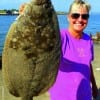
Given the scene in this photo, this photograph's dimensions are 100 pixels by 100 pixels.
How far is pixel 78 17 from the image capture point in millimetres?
4930

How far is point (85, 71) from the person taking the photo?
200 inches

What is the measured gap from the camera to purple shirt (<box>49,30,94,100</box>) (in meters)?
4.97

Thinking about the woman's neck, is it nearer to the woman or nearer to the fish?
the woman

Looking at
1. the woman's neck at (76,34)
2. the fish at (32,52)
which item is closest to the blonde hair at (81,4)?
the woman's neck at (76,34)

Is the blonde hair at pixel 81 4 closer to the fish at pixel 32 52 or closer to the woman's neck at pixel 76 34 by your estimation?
the woman's neck at pixel 76 34

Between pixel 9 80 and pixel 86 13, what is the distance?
151 cm

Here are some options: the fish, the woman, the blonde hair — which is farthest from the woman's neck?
the fish

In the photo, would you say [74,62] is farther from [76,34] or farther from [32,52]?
[32,52]

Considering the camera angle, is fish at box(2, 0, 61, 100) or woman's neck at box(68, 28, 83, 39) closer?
fish at box(2, 0, 61, 100)

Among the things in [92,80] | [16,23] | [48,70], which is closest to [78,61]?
[92,80]

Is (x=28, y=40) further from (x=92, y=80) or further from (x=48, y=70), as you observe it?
(x=92, y=80)

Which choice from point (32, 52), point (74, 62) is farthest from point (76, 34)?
point (32, 52)

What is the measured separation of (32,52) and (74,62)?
A: 3.60ft

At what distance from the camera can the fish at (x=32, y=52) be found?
12.8 feet
